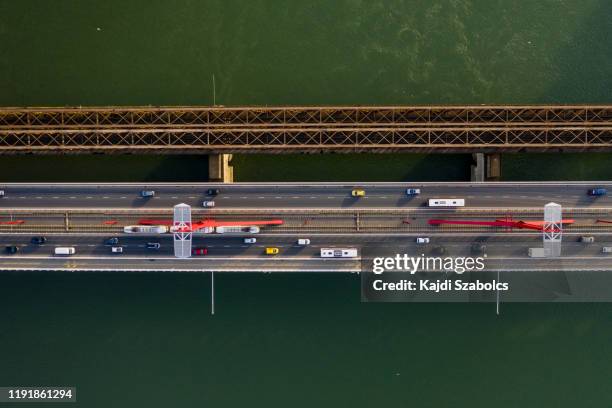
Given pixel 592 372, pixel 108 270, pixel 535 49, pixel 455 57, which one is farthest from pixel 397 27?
pixel 592 372

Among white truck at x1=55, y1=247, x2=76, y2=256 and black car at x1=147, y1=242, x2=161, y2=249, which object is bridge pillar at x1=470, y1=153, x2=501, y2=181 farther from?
white truck at x1=55, y1=247, x2=76, y2=256

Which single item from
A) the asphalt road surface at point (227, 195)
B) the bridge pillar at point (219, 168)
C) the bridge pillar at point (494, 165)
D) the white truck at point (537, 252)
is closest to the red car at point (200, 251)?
the asphalt road surface at point (227, 195)

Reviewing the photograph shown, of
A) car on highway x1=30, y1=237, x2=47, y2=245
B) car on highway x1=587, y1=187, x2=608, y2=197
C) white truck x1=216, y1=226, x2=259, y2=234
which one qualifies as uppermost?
car on highway x1=587, y1=187, x2=608, y2=197

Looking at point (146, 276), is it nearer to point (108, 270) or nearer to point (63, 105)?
point (108, 270)

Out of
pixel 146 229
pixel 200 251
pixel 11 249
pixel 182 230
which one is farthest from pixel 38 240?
pixel 200 251

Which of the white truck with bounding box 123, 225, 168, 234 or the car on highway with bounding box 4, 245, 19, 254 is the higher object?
the white truck with bounding box 123, 225, 168, 234

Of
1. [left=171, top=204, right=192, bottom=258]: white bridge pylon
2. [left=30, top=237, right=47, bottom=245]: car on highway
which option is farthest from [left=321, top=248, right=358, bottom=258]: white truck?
[left=30, top=237, right=47, bottom=245]: car on highway
